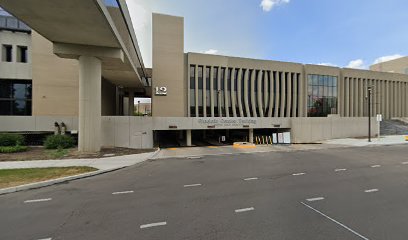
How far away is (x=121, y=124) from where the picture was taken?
19.8 m

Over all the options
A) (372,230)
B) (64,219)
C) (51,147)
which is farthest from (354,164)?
(51,147)

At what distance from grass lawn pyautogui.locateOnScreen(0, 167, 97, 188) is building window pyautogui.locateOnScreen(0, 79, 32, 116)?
1846 cm

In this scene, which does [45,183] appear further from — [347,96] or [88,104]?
[347,96]

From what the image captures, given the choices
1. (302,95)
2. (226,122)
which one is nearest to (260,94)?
(302,95)

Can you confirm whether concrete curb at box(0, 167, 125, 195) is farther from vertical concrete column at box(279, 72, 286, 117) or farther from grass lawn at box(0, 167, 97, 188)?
vertical concrete column at box(279, 72, 286, 117)

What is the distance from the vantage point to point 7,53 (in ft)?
78.9

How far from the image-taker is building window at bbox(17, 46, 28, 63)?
78.5 feet

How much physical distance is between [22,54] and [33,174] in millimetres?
22457

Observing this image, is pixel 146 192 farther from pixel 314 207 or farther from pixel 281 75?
pixel 281 75

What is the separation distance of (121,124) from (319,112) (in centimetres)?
3594

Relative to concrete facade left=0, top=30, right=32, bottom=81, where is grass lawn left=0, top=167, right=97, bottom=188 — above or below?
below

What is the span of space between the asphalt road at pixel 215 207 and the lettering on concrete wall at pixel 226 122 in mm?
15773

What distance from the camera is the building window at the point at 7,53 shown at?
2375 centimetres

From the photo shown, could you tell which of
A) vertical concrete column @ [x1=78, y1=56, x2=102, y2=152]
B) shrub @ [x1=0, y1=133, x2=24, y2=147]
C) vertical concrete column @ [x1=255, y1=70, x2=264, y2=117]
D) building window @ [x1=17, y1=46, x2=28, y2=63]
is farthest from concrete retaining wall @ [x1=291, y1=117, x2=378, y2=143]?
building window @ [x1=17, y1=46, x2=28, y2=63]
